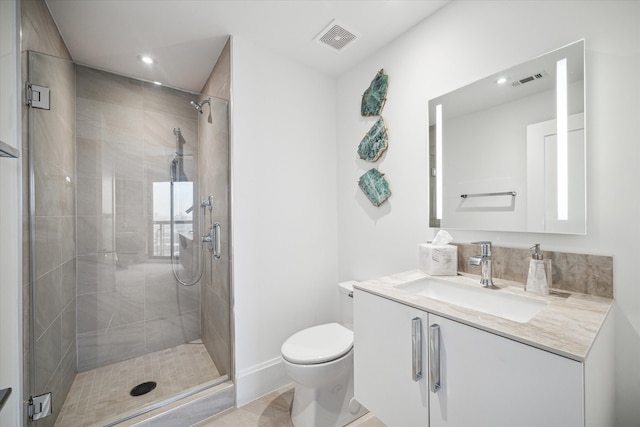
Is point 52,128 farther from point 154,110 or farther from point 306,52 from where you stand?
point 306,52

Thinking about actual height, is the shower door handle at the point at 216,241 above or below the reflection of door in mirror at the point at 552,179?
below

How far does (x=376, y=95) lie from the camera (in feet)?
6.08

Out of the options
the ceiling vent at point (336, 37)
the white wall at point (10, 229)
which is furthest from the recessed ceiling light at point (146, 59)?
the ceiling vent at point (336, 37)

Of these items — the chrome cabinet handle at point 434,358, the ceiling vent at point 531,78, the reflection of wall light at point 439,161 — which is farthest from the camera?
the reflection of wall light at point 439,161

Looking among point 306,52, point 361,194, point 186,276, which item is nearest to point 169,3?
point 306,52

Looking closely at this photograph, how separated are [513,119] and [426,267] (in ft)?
2.77

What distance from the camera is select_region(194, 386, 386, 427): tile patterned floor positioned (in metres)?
1.53

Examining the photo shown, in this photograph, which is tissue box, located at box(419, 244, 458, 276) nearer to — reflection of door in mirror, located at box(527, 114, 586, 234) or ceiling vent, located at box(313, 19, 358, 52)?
reflection of door in mirror, located at box(527, 114, 586, 234)

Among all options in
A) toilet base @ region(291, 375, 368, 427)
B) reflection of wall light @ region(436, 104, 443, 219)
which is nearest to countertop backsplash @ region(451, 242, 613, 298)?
reflection of wall light @ region(436, 104, 443, 219)

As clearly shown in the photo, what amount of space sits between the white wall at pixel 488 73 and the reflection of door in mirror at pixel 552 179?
0.10 ft

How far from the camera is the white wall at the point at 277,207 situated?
5.77 ft

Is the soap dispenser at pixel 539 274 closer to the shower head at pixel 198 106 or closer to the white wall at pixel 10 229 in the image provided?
the white wall at pixel 10 229

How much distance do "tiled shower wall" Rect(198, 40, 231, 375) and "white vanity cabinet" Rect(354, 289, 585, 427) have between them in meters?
1.05

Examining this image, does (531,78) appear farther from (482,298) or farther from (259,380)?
(259,380)
